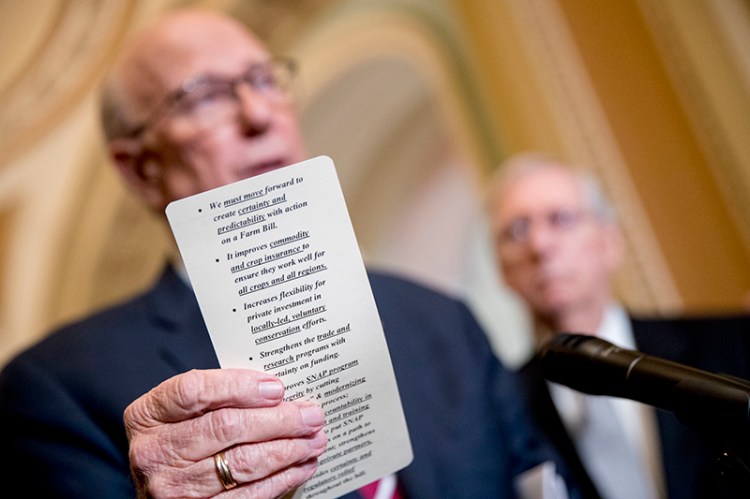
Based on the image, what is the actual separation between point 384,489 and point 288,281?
1.65 feet

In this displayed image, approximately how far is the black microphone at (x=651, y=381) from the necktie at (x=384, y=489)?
0.35 m

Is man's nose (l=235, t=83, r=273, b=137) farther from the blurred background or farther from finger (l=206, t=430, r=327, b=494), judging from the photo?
the blurred background

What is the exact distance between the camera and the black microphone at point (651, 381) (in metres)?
0.78

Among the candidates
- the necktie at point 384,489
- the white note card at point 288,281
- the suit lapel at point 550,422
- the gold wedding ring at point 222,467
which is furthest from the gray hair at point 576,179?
the gold wedding ring at point 222,467

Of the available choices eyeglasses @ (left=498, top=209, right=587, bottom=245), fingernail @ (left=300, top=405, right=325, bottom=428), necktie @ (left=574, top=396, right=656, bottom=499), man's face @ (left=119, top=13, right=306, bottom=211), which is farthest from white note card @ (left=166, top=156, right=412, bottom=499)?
A: eyeglasses @ (left=498, top=209, right=587, bottom=245)

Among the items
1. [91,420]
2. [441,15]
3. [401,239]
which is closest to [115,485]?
[91,420]

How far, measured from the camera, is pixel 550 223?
2574 mm

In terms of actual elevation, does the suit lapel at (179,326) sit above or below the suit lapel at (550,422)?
above

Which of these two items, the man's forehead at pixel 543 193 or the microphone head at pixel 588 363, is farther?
the man's forehead at pixel 543 193

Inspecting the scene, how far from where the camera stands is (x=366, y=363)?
852 mm

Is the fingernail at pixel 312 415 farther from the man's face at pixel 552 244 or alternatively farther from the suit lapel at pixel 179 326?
the man's face at pixel 552 244

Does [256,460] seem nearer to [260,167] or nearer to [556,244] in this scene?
[260,167]

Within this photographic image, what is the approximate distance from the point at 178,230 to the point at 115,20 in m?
3.19

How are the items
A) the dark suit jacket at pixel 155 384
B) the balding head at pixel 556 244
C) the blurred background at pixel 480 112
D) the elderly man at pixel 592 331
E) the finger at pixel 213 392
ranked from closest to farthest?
the finger at pixel 213 392
the dark suit jacket at pixel 155 384
the elderly man at pixel 592 331
the balding head at pixel 556 244
the blurred background at pixel 480 112
